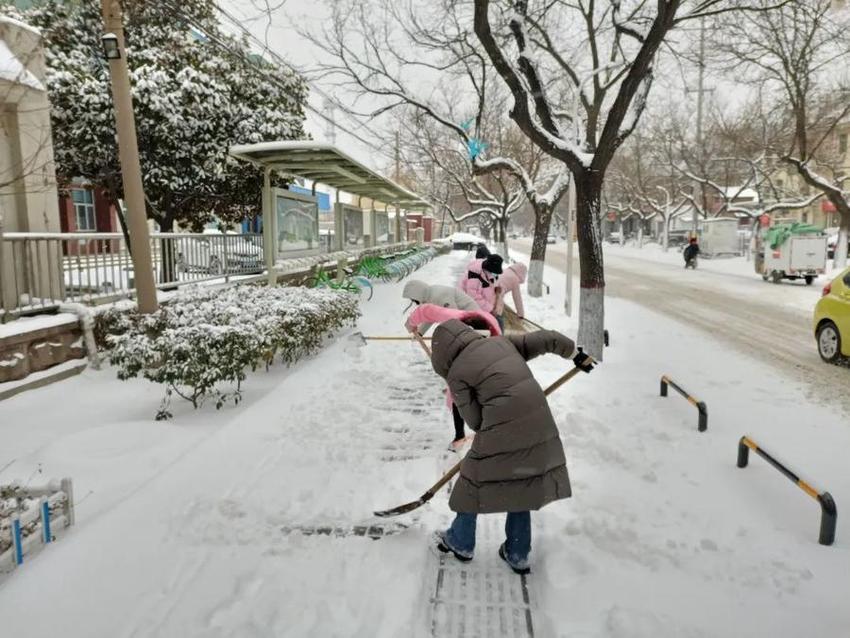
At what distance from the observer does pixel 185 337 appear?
560cm

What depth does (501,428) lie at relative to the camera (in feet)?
9.48

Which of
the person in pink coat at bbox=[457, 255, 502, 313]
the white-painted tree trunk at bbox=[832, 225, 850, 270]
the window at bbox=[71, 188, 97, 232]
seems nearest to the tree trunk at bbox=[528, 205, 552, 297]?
the person in pink coat at bbox=[457, 255, 502, 313]

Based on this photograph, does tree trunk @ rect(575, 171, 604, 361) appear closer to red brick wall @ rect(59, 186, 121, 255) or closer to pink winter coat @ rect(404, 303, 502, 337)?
pink winter coat @ rect(404, 303, 502, 337)

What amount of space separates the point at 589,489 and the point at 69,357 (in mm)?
→ 6253

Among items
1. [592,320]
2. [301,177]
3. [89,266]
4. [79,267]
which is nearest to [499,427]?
[592,320]

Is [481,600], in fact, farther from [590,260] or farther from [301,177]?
[301,177]

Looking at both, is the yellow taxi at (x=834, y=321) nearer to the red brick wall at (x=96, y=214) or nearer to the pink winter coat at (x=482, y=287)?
the pink winter coat at (x=482, y=287)

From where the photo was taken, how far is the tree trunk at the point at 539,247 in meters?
14.8

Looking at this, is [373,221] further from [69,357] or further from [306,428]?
[306,428]

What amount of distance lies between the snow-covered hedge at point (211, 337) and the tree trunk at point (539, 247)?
836cm

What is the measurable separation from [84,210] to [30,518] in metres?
20.5

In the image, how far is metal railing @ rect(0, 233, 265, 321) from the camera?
6828 mm

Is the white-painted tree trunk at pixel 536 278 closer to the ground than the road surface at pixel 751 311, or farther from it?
farther from it

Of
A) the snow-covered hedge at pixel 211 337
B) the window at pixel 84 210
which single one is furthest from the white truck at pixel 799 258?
the window at pixel 84 210
